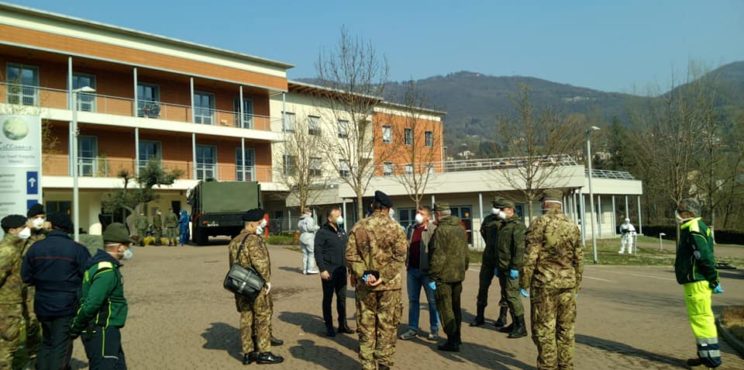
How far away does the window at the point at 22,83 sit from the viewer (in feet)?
84.1

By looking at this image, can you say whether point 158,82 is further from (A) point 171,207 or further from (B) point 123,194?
(B) point 123,194

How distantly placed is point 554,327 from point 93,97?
3154 cm

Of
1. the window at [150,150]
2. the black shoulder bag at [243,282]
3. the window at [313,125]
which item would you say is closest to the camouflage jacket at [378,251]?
the black shoulder bag at [243,282]

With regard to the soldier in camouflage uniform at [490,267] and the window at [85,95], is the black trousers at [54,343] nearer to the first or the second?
the soldier in camouflage uniform at [490,267]

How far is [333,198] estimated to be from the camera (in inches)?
1478

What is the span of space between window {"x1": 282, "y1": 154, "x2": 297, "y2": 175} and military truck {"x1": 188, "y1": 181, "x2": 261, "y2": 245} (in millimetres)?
10171

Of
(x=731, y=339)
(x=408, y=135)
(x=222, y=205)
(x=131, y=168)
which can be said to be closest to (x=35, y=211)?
(x=731, y=339)

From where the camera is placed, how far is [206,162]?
1519 inches

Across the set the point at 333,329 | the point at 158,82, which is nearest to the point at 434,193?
the point at 158,82

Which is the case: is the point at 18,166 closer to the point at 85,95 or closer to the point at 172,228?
the point at 172,228

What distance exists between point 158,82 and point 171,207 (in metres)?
7.90

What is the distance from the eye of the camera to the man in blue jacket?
5.89m

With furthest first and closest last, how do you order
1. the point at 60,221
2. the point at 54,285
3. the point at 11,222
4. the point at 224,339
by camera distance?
the point at 224,339 < the point at 11,222 < the point at 60,221 < the point at 54,285

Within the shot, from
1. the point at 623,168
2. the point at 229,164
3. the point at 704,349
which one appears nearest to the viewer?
the point at 704,349
